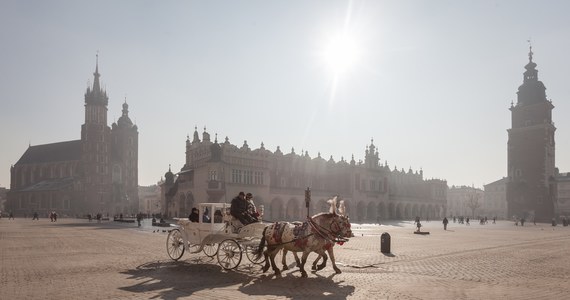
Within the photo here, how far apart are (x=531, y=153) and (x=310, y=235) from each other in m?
90.7

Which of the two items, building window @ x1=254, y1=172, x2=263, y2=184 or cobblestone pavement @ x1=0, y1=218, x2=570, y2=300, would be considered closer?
cobblestone pavement @ x1=0, y1=218, x2=570, y2=300

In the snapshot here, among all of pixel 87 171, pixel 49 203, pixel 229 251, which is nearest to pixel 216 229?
pixel 229 251

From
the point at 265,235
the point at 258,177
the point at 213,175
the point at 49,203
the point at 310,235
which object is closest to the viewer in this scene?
the point at 310,235

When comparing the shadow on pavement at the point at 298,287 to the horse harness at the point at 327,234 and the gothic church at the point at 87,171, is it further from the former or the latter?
the gothic church at the point at 87,171

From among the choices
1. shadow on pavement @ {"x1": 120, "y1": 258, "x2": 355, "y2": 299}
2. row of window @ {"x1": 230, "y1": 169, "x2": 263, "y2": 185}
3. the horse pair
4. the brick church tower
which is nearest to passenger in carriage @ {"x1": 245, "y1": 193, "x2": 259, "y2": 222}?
the horse pair

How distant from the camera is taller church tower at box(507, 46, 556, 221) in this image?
3442 inches

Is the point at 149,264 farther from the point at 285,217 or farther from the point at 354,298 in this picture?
the point at 285,217

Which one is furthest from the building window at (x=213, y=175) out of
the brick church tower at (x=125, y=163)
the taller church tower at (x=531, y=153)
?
the brick church tower at (x=125, y=163)

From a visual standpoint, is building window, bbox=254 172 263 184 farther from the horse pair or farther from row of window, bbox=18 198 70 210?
row of window, bbox=18 198 70 210

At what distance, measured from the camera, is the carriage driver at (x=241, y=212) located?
14.6 m

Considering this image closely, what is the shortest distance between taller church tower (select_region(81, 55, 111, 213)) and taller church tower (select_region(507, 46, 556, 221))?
95814 mm

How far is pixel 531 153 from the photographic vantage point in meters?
89.8

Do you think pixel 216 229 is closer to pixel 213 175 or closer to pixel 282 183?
pixel 213 175

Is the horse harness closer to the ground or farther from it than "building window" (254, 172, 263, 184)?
closer to the ground
